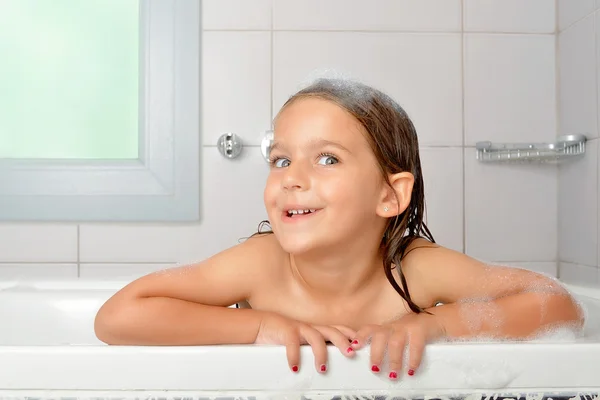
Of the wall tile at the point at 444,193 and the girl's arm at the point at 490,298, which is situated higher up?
the wall tile at the point at 444,193

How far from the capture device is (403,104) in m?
1.93

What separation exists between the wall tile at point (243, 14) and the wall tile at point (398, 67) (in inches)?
2.4

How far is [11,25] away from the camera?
1.94m

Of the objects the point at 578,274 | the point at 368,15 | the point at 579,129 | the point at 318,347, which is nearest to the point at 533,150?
the point at 579,129

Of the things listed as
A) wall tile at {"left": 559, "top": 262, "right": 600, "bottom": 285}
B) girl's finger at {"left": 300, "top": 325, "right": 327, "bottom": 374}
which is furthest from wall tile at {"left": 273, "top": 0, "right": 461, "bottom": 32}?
girl's finger at {"left": 300, "top": 325, "right": 327, "bottom": 374}

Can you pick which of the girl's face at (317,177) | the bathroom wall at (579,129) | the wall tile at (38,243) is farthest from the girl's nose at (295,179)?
the wall tile at (38,243)

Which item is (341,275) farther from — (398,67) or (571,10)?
(571,10)

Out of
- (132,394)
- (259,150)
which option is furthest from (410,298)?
(259,150)

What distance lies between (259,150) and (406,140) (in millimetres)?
842

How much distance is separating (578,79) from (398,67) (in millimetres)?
460

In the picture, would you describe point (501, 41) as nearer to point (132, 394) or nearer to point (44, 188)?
point (44, 188)

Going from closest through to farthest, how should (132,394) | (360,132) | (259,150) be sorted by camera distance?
(132,394) < (360,132) < (259,150)

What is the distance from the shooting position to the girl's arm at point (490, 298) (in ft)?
3.06

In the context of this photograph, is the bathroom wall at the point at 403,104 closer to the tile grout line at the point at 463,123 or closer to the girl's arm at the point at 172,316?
the tile grout line at the point at 463,123
